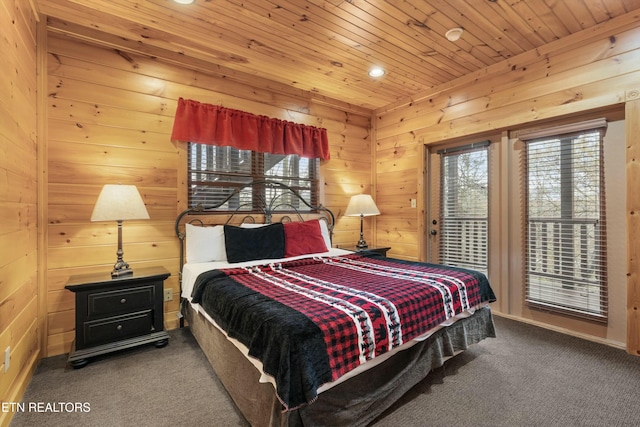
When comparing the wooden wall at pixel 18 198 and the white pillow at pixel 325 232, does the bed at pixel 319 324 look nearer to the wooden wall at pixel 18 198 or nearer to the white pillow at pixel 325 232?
the white pillow at pixel 325 232

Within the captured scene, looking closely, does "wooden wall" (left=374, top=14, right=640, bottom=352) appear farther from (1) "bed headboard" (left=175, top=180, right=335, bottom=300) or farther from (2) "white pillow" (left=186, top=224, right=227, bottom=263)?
(2) "white pillow" (left=186, top=224, right=227, bottom=263)

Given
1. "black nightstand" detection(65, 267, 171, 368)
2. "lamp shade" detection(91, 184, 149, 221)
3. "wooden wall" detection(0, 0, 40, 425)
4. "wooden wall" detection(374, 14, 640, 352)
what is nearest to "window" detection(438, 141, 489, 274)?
"wooden wall" detection(374, 14, 640, 352)

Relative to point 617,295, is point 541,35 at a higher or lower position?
higher

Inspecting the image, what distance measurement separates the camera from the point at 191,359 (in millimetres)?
2336

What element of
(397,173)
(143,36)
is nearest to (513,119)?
(397,173)

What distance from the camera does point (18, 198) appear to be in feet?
6.32

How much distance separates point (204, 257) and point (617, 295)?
3.55 m

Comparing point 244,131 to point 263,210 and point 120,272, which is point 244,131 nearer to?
point 263,210

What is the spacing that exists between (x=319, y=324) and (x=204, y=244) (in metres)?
1.79

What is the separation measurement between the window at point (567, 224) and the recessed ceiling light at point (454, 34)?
1.29 m

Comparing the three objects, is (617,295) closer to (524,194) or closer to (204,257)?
(524,194)

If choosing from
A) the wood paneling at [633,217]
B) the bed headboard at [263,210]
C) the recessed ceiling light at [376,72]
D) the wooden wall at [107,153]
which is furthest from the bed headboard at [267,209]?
the wood paneling at [633,217]

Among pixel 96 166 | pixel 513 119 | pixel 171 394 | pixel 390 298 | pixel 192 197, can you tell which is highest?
pixel 513 119

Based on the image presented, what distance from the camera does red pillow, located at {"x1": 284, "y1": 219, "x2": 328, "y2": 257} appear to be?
10.4 feet
